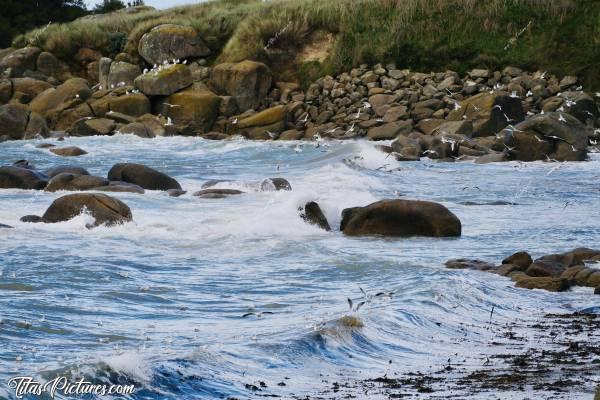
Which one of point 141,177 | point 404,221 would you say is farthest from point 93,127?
point 404,221

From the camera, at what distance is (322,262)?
44.9 ft

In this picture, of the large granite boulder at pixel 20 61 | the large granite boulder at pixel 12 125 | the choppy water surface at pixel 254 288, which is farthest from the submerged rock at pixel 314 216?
the large granite boulder at pixel 20 61

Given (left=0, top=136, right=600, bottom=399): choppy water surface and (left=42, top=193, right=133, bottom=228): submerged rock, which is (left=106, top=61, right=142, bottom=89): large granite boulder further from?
(left=42, top=193, right=133, bottom=228): submerged rock

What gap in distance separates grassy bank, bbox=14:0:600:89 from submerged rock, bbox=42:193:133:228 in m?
21.2

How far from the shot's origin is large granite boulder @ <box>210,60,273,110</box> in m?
35.5

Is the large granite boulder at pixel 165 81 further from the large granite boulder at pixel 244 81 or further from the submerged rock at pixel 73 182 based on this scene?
the submerged rock at pixel 73 182

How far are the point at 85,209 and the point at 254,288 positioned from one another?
4389 mm

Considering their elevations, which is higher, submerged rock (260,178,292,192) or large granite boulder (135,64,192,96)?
submerged rock (260,178,292,192)

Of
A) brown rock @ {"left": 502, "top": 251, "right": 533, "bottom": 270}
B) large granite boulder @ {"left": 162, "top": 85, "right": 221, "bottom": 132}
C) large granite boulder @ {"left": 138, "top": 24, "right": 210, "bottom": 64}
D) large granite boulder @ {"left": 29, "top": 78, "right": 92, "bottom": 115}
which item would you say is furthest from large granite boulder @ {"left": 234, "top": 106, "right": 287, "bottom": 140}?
brown rock @ {"left": 502, "top": 251, "right": 533, "bottom": 270}

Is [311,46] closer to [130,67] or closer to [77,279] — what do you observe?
[130,67]

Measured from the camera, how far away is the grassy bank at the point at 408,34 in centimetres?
3519

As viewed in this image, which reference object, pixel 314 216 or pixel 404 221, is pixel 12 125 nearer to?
pixel 314 216

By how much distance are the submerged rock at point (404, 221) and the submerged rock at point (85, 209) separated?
10.5ft

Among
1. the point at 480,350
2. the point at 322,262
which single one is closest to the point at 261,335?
the point at 480,350
